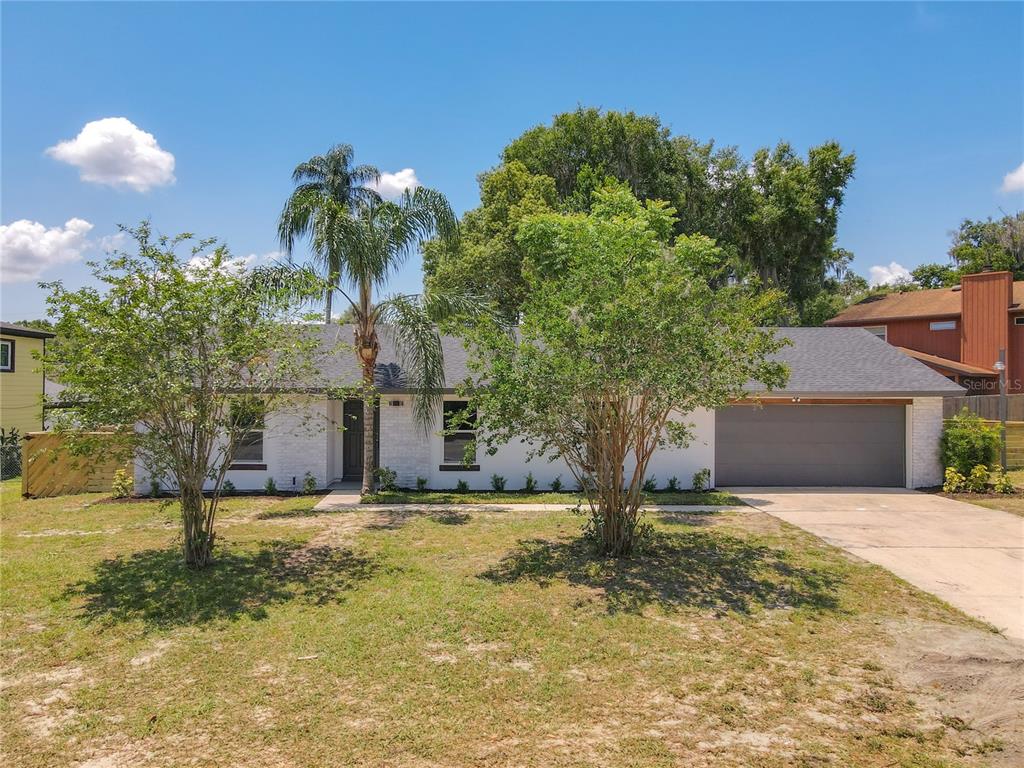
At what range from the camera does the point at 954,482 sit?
43.8 ft

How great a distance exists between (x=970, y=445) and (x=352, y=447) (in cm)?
1486

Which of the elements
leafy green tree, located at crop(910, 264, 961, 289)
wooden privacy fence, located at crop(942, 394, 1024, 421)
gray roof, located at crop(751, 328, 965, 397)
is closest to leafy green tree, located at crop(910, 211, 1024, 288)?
leafy green tree, located at crop(910, 264, 961, 289)

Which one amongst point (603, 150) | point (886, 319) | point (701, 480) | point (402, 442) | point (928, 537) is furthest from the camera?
point (886, 319)

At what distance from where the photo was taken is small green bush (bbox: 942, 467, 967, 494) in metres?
13.4

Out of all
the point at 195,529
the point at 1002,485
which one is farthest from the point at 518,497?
the point at 1002,485

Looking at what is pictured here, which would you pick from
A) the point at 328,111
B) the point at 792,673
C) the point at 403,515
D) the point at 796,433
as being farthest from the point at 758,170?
the point at 792,673

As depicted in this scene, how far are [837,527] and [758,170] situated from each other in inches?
1005

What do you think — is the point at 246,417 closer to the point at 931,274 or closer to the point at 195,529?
the point at 195,529

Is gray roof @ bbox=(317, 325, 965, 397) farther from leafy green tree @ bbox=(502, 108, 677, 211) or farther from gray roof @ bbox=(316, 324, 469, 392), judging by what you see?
leafy green tree @ bbox=(502, 108, 677, 211)

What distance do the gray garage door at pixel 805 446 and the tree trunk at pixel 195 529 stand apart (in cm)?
1141

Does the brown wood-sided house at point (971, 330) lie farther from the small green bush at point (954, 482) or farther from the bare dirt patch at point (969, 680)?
the bare dirt patch at point (969, 680)

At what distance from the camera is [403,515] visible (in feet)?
36.1

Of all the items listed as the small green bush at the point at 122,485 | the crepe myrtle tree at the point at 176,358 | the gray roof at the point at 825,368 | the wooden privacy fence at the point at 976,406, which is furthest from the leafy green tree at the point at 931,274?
the small green bush at the point at 122,485

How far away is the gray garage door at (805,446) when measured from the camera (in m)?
14.5
